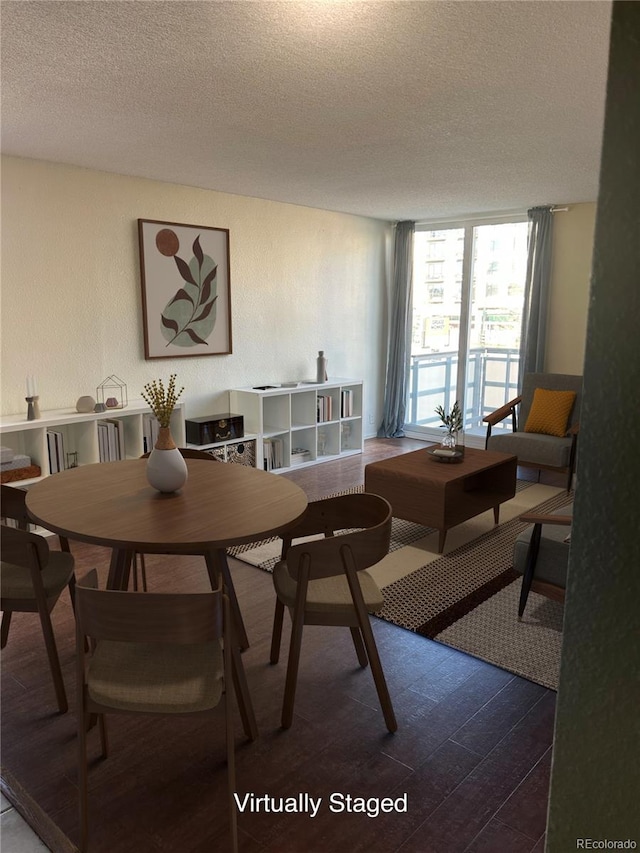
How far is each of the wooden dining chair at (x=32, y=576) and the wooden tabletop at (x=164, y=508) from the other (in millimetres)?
123

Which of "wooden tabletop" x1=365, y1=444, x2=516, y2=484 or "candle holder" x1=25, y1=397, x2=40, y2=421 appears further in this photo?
"candle holder" x1=25, y1=397, x2=40, y2=421

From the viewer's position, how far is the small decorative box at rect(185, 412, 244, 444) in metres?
5.09

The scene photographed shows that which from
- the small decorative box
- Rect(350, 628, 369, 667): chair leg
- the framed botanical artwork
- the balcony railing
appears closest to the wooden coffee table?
Rect(350, 628, 369, 667): chair leg

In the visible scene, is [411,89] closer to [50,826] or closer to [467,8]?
[467,8]

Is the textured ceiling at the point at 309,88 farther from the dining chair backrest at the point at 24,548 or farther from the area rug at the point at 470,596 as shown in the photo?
the area rug at the point at 470,596

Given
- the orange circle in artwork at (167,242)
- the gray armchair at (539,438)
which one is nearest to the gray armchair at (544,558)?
the gray armchair at (539,438)

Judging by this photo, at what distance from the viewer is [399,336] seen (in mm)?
7109

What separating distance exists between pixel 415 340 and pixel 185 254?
3123mm

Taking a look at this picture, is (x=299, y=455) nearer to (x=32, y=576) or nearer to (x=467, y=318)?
(x=467, y=318)

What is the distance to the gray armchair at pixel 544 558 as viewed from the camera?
280 cm

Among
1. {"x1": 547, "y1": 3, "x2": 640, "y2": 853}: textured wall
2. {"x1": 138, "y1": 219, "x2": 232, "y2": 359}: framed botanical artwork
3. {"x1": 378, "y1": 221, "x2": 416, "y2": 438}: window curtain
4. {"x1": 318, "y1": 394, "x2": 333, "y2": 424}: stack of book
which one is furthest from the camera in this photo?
{"x1": 378, "y1": 221, "x2": 416, "y2": 438}: window curtain

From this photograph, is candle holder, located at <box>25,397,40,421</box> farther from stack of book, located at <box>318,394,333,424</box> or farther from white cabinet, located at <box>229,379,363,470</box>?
stack of book, located at <box>318,394,333,424</box>

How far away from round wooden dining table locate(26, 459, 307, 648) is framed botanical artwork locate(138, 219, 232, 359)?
7.63 feet

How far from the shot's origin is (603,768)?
2.17 ft
